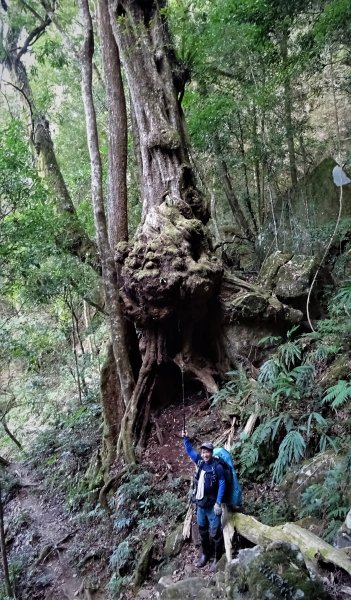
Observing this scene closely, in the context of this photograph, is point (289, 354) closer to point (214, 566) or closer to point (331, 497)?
point (331, 497)

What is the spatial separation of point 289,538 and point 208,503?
1.28 m

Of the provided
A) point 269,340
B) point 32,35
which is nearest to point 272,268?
point 269,340

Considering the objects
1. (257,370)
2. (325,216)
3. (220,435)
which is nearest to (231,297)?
(257,370)

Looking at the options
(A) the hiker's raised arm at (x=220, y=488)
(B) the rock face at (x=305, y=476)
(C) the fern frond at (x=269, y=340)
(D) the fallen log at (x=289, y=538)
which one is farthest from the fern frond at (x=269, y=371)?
(D) the fallen log at (x=289, y=538)

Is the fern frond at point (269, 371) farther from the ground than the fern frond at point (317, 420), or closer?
farther from the ground

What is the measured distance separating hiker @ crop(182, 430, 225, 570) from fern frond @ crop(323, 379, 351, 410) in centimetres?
143

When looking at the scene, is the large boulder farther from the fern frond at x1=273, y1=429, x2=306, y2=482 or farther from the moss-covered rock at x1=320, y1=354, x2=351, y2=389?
the moss-covered rock at x1=320, y1=354, x2=351, y2=389

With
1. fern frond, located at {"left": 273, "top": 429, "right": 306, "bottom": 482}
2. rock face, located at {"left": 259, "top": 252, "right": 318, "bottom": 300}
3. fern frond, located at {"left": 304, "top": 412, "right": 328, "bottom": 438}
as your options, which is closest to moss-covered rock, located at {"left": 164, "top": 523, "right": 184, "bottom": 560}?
fern frond, located at {"left": 273, "top": 429, "right": 306, "bottom": 482}

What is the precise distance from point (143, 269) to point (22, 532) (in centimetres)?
548

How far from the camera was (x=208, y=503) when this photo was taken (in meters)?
4.84

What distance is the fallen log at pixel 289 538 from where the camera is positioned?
3295mm

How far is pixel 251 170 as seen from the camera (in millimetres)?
12859

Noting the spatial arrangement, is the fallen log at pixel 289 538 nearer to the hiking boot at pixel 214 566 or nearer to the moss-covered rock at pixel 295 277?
the hiking boot at pixel 214 566

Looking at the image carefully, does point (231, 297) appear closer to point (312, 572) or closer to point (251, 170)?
point (312, 572)
